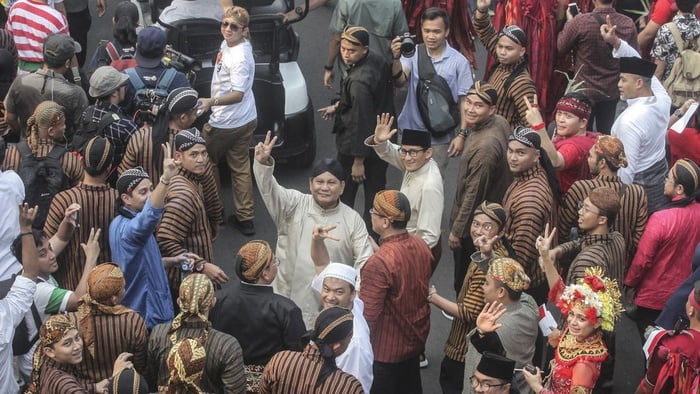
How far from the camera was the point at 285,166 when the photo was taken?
410 inches

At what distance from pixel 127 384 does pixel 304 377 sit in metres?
0.91

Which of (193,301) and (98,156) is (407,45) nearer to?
(98,156)

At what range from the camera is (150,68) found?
840cm

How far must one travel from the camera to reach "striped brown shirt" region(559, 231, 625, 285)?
6.66 meters

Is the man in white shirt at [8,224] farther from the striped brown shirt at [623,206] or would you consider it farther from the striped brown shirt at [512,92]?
the striped brown shirt at [512,92]

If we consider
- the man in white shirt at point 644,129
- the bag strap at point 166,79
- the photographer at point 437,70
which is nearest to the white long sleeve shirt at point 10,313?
the bag strap at point 166,79

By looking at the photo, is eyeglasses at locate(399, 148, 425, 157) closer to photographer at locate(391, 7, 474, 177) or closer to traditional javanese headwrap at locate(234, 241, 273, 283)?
photographer at locate(391, 7, 474, 177)

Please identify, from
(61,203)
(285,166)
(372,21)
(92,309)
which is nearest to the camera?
(92,309)

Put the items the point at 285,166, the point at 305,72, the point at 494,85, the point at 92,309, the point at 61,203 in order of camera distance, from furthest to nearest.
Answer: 1. the point at 305,72
2. the point at 285,166
3. the point at 494,85
4. the point at 61,203
5. the point at 92,309

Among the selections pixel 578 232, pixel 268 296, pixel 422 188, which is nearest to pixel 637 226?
pixel 578 232

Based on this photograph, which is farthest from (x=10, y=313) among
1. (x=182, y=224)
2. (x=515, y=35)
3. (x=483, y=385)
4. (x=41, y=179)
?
(x=515, y=35)

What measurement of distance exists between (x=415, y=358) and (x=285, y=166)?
4.01 m

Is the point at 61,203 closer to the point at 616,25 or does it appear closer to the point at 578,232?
the point at 578,232

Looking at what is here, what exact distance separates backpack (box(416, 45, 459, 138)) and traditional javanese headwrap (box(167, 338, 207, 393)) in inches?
160
